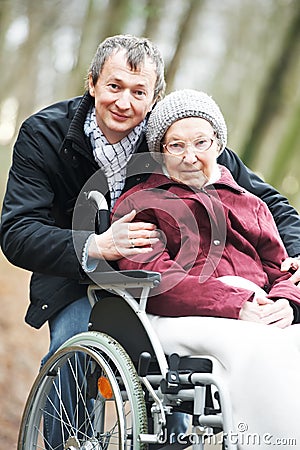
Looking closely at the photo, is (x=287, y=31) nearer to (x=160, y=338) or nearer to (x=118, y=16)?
(x=118, y=16)

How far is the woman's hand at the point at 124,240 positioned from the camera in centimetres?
245

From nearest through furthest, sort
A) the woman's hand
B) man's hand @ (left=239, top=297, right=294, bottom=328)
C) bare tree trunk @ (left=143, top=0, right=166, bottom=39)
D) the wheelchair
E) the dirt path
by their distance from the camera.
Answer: the wheelchair < man's hand @ (left=239, top=297, right=294, bottom=328) < the woman's hand < the dirt path < bare tree trunk @ (left=143, top=0, right=166, bottom=39)

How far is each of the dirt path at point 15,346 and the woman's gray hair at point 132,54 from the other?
3.18 meters

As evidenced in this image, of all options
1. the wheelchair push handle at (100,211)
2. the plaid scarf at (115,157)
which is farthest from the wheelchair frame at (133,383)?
the plaid scarf at (115,157)

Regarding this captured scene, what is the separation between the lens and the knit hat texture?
260cm

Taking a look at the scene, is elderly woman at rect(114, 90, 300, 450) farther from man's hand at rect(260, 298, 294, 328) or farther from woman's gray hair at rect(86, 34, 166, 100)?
woman's gray hair at rect(86, 34, 166, 100)

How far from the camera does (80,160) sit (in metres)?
2.83

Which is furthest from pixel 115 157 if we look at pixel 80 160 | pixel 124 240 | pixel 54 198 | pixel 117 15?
pixel 117 15

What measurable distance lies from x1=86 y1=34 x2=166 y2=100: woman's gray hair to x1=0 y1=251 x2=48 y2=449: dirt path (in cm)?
318

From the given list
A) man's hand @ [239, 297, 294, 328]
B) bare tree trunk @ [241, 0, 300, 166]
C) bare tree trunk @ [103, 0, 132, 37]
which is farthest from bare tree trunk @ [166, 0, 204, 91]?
man's hand @ [239, 297, 294, 328]

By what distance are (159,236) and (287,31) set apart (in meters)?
4.06

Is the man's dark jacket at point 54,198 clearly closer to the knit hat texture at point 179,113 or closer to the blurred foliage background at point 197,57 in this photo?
the knit hat texture at point 179,113

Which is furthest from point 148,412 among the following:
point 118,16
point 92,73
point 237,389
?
point 118,16

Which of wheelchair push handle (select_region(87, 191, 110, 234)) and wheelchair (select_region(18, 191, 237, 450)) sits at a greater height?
wheelchair push handle (select_region(87, 191, 110, 234))
